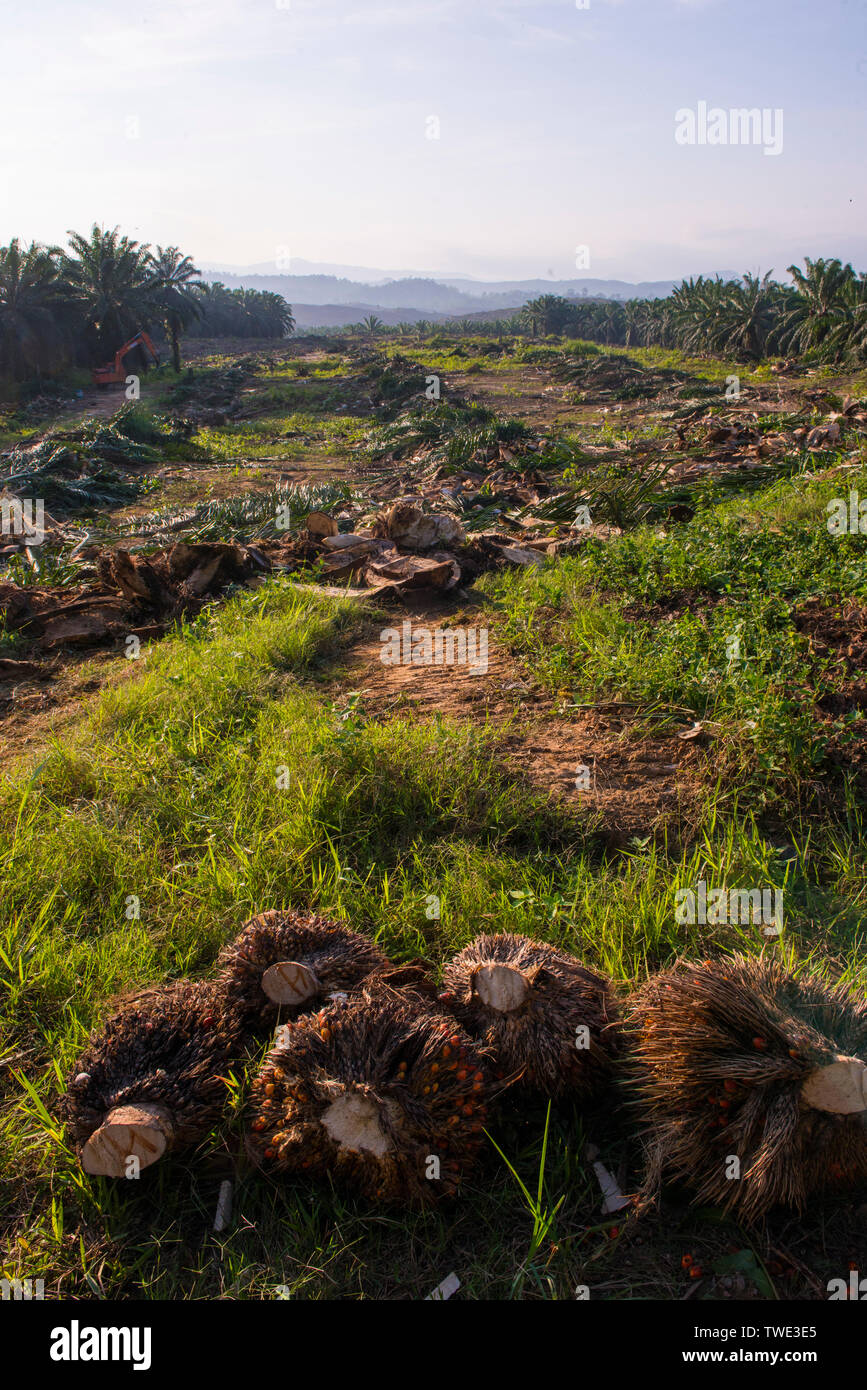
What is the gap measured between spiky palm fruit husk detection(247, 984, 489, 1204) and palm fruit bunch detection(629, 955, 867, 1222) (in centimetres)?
47

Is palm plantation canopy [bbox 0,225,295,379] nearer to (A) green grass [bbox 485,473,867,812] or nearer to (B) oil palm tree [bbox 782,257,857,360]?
(B) oil palm tree [bbox 782,257,857,360]

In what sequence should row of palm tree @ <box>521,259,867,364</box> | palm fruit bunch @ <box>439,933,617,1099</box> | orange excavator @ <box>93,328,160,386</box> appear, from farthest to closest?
orange excavator @ <box>93,328,160,386</box>, row of palm tree @ <box>521,259,867,364</box>, palm fruit bunch @ <box>439,933,617,1099</box>

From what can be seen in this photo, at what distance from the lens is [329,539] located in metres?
7.26

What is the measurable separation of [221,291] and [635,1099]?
68.9m

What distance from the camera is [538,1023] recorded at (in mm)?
2070

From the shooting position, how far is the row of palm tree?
2638 centimetres

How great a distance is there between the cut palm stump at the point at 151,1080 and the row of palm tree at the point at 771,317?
28.3 metres

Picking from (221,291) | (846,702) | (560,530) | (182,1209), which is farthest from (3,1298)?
(221,291)

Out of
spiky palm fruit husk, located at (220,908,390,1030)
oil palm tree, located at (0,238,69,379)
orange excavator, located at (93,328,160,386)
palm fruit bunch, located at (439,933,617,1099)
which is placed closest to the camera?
palm fruit bunch, located at (439,933,617,1099)

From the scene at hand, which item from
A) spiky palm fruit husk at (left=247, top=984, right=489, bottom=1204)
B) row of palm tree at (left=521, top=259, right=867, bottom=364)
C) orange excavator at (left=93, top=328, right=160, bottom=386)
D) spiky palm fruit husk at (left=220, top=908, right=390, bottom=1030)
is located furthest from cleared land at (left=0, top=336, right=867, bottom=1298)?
orange excavator at (left=93, top=328, right=160, bottom=386)

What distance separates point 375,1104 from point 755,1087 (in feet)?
2.80

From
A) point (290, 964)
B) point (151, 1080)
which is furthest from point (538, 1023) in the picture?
point (151, 1080)

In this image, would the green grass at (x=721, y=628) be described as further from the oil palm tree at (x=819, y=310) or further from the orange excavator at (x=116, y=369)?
the orange excavator at (x=116, y=369)

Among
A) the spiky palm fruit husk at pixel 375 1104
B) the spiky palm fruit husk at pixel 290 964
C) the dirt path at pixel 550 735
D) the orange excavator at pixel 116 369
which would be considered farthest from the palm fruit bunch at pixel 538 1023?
the orange excavator at pixel 116 369
